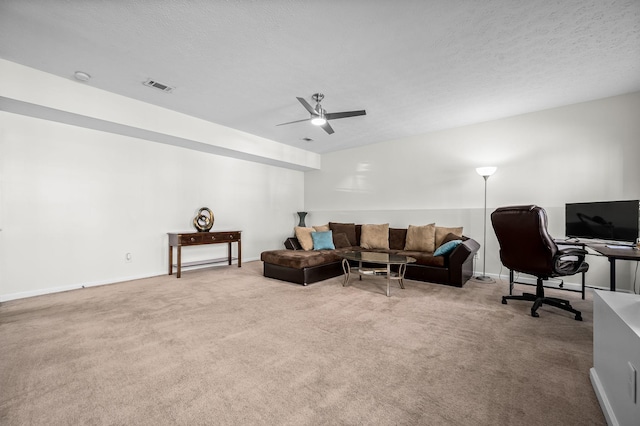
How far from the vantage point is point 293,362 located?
6.14 feet

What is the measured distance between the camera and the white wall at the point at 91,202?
341 cm

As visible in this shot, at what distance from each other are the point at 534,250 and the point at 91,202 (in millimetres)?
5900

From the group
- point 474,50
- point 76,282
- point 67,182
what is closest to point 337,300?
point 474,50

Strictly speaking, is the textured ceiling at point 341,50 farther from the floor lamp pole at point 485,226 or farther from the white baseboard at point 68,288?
the white baseboard at point 68,288

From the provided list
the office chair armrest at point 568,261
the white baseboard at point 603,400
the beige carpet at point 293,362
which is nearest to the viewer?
the white baseboard at point 603,400

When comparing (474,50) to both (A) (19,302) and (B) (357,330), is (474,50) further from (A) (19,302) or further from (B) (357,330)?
(A) (19,302)

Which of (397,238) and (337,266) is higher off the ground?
(397,238)

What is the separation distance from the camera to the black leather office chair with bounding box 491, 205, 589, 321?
263cm

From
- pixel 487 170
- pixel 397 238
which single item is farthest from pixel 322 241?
pixel 487 170

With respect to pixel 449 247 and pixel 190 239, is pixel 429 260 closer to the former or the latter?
pixel 449 247

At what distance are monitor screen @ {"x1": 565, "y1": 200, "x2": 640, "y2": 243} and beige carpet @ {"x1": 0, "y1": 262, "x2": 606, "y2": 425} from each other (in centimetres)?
90

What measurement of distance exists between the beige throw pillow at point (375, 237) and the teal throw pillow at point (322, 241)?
718 mm

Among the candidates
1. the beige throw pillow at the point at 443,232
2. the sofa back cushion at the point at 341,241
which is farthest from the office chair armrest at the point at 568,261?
the sofa back cushion at the point at 341,241

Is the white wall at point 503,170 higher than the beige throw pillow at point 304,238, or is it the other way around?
the white wall at point 503,170
